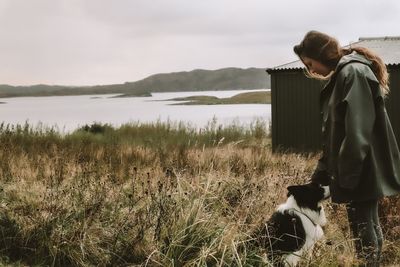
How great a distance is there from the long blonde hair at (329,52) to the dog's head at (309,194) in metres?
0.93

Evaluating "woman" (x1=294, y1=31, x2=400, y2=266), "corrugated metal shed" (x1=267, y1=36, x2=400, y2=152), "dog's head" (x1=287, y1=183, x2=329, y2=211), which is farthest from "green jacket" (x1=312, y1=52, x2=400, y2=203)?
"corrugated metal shed" (x1=267, y1=36, x2=400, y2=152)

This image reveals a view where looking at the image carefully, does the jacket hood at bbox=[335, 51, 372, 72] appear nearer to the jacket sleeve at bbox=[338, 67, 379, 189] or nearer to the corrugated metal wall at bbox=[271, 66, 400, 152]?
the jacket sleeve at bbox=[338, 67, 379, 189]

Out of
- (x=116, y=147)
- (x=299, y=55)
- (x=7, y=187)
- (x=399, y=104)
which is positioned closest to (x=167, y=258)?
(x=299, y=55)

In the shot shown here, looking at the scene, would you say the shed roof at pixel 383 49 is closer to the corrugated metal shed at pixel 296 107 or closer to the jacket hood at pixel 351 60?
the corrugated metal shed at pixel 296 107

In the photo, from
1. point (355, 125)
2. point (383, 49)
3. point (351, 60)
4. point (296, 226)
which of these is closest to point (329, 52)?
point (351, 60)

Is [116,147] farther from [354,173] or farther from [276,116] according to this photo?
[354,173]

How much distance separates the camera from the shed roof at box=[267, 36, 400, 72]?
1254 centimetres

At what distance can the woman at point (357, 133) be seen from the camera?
3803mm

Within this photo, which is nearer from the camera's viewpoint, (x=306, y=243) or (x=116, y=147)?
(x=306, y=243)

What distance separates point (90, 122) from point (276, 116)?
26.8ft

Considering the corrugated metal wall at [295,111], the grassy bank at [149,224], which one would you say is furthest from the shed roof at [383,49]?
the grassy bank at [149,224]

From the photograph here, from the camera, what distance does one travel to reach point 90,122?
64.6 ft

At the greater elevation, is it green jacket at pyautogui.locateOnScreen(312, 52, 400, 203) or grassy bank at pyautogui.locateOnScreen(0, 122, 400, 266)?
green jacket at pyautogui.locateOnScreen(312, 52, 400, 203)

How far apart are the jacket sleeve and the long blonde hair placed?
0.79 ft
